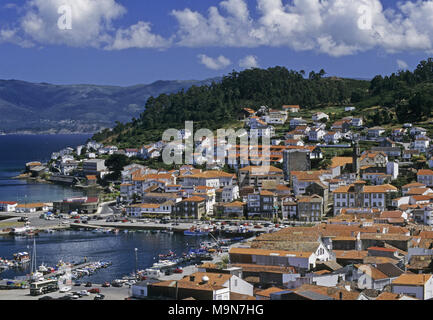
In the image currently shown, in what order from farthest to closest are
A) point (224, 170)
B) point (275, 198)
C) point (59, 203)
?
point (224, 170) < point (59, 203) < point (275, 198)

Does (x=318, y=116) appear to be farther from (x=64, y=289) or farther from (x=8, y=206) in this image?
(x=64, y=289)

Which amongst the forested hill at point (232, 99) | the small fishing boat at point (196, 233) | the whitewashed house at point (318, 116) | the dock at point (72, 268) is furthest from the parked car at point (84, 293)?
the forested hill at point (232, 99)

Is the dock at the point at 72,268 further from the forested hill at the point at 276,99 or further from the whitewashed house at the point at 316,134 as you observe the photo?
the forested hill at the point at 276,99

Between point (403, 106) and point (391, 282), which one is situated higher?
point (403, 106)

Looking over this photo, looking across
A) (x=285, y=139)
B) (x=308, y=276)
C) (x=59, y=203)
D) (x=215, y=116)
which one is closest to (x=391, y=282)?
(x=308, y=276)

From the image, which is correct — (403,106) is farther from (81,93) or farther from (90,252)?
(81,93)

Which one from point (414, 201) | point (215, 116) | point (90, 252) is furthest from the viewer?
point (215, 116)

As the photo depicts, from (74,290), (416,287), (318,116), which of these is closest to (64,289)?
(74,290)
